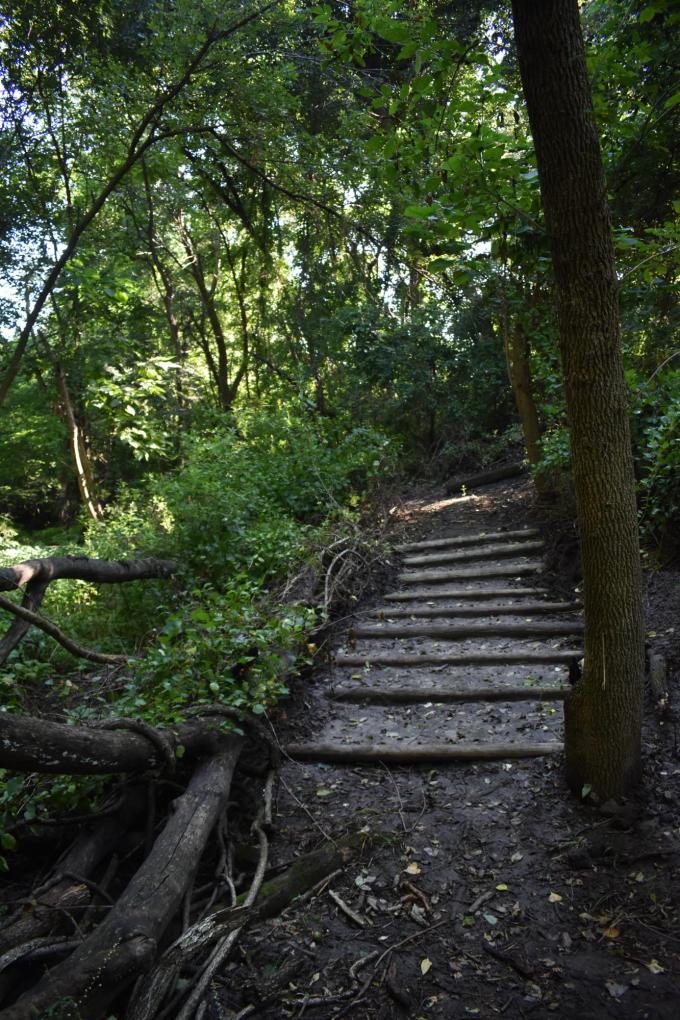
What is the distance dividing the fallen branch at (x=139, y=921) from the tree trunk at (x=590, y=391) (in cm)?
202

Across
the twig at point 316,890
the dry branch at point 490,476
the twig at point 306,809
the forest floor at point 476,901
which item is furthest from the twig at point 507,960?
the dry branch at point 490,476

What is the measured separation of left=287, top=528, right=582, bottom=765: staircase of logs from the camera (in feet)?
14.4

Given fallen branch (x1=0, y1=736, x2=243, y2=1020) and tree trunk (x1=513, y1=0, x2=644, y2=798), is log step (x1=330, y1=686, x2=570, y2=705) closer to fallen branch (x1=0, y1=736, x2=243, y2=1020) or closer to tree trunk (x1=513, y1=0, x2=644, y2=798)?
tree trunk (x1=513, y1=0, x2=644, y2=798)

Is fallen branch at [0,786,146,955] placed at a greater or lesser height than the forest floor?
greater

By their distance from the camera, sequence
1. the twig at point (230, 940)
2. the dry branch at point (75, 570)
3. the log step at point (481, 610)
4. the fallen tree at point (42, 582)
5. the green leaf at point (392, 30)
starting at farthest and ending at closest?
the log step at point (481, 610) < the dry branch at point (75, 570) < the fallen tree at point (42, 582) < the green leaf at point (392, 30) < the twig at point (230, 940)

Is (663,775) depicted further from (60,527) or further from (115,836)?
(60,527)

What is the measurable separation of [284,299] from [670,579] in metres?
12.2

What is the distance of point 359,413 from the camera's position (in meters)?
12.5

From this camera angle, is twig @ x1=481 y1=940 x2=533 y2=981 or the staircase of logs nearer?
twig @ x1=481 y1=940 x2=533 y2=981

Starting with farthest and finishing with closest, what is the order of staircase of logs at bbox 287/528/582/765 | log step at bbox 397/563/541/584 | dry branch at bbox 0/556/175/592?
log step at bbox 397/563/541/584 → staircase of logs at bbox 287/528/582/765 → dry branch at bbox 0/556/175/592

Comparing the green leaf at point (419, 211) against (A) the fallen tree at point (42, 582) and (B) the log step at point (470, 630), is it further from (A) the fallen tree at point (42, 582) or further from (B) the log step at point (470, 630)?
(B) the log step at point (470, 630)

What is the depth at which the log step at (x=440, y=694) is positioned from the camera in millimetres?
4789

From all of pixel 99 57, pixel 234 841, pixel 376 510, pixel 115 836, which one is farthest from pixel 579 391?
pixel 99 57

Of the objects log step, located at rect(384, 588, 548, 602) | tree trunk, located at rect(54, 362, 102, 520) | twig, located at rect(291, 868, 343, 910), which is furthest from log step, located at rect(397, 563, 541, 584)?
tree trunk, located at rect(54, 362, 102, 520)
